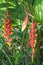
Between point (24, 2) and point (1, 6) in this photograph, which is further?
point (1, 6)

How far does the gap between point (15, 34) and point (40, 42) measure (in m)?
0.16

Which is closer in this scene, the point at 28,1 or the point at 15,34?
the point at 28,1

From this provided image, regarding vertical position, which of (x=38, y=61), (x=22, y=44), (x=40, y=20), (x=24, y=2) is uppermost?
(x=24, y=2)

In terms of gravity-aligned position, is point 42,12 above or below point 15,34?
above

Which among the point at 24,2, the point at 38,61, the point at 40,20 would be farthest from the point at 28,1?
the point at 38,61

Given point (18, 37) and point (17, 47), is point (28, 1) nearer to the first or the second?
point (18, 37)

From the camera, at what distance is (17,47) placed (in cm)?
113

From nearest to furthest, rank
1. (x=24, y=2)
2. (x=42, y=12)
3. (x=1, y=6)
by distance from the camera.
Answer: (x=24, y=2) → (x=1, y=6) → (x=42, y=12)

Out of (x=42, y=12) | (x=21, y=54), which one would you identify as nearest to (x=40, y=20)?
(x=42, y=12)

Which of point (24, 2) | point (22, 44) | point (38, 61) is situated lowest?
point (38, 61)

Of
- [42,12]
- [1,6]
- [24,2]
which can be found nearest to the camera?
[24,2]

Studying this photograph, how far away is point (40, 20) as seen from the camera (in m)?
0.94

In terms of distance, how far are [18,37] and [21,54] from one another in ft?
0.32

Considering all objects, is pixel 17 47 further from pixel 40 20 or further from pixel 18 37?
pixel 40 20
